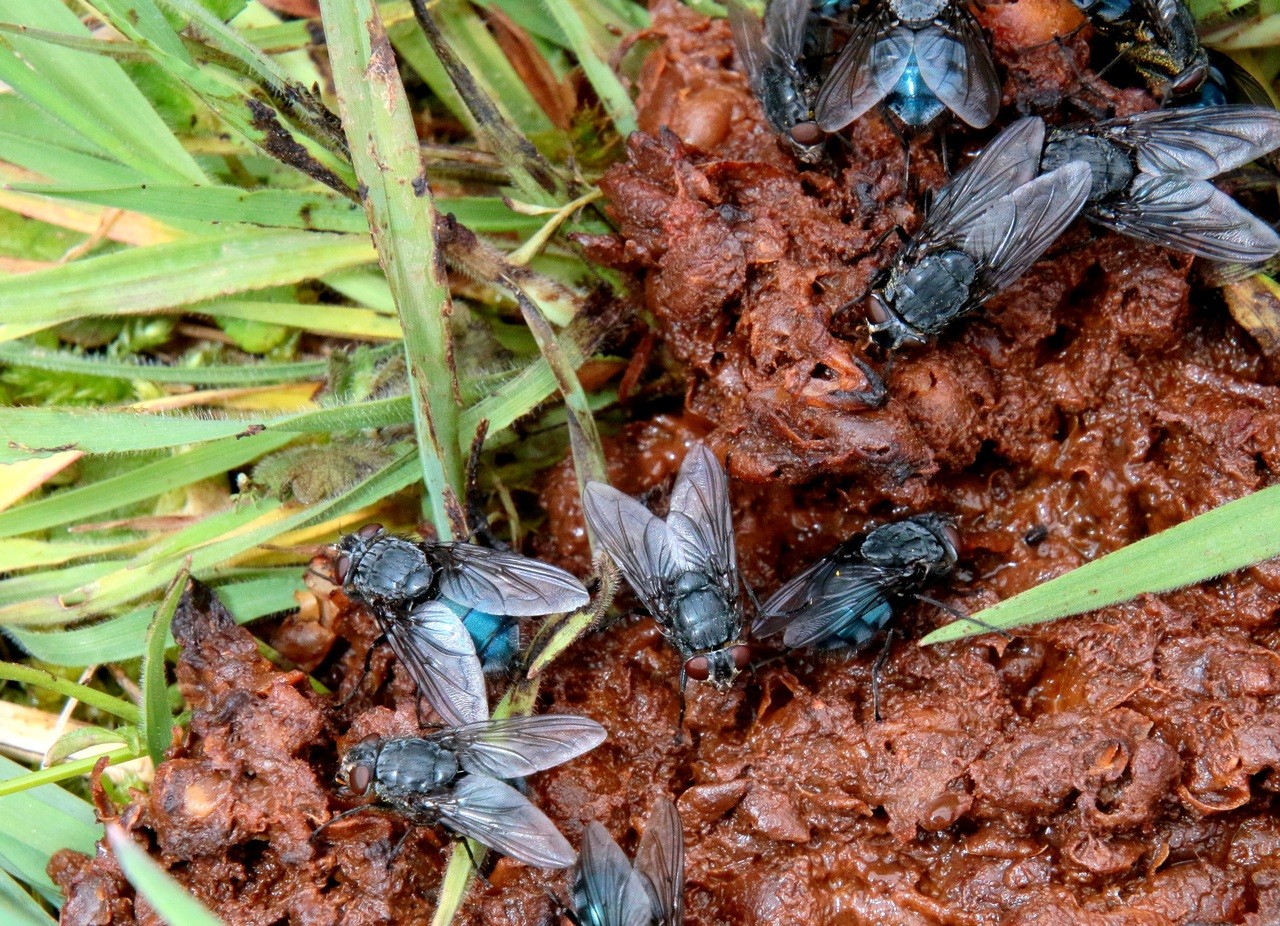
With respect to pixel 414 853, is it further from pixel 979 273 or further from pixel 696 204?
pixel 979 273

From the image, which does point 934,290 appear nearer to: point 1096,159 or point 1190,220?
point 1096,159

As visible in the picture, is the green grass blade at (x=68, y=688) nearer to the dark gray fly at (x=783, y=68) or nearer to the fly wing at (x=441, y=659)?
the fly wing at (x=441, y=659)

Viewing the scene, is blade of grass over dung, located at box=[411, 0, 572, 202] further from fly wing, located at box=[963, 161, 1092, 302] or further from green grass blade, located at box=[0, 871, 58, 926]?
green grass blade, located at box=[0, 871, 58, 926]

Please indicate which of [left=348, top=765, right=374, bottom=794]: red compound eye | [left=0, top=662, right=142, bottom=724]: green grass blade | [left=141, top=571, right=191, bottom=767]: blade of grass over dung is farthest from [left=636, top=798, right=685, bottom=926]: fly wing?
[left=0, top=662, right=142, bottom=724]: green grass blade

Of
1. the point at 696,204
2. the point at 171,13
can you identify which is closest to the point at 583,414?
the point at 696,204

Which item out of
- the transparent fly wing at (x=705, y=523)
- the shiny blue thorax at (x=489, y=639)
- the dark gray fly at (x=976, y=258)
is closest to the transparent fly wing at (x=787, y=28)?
the dark gray fly at (x=976, y=258)

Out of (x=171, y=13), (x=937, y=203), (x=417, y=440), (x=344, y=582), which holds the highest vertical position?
(x=171, y=13)

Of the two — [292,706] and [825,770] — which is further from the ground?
[292,706]
